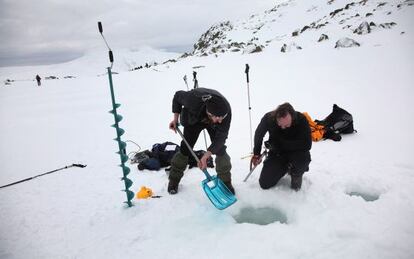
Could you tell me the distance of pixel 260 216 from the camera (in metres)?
4.36

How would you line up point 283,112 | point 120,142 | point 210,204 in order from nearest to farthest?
point 283,112, point 120,142, point 210,204

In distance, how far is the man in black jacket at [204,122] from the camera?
3979 millimetres

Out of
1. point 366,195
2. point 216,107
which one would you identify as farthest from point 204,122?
point 366,195

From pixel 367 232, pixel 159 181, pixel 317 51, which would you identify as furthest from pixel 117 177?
pixel 317 51

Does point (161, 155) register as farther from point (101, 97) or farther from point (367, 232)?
point (101, 97)

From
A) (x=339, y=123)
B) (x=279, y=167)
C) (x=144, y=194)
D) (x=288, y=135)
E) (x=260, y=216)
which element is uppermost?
(x=288, y=135)

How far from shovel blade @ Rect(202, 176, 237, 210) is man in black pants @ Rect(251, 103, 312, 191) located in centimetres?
71

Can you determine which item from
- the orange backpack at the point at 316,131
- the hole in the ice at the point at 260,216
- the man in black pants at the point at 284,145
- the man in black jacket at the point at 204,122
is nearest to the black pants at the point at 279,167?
the man in black pants at the point at 284,145

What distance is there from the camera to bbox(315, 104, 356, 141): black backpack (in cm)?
703

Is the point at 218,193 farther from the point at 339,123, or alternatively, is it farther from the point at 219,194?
the point at 339,123

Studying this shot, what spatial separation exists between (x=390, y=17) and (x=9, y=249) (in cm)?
2925

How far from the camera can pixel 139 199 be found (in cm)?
477

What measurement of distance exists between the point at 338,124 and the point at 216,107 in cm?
470

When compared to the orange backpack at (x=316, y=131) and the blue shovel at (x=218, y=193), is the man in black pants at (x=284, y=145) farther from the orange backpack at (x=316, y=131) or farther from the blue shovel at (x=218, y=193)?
the orange backpack at (x=316, y=131)
